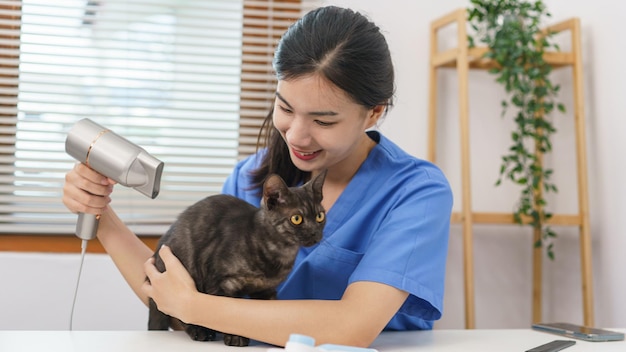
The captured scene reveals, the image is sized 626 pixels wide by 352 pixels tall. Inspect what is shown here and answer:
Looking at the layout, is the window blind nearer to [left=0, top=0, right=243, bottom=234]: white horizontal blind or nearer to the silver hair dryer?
[left=0, top=0, right=243, bottom=234]: white horizontal blind

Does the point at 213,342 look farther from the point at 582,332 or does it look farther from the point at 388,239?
the point at 582,332

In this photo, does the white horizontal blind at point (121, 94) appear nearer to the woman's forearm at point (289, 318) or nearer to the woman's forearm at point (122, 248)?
the woman's forearm at point (122, 248)

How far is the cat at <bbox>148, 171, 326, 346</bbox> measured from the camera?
1127mm

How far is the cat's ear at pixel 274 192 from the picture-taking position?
1118 mm

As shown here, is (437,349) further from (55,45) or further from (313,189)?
(55,45)

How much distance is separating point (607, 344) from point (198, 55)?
5.88 feet

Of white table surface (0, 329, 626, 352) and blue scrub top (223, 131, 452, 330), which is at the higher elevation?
blue scrub top (223, 131, 452, 330)

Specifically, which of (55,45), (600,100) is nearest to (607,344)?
(600,100)

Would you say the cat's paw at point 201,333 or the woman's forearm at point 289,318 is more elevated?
the woman's forearm at point 289,318

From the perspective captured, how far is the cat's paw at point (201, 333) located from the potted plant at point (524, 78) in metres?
1.47

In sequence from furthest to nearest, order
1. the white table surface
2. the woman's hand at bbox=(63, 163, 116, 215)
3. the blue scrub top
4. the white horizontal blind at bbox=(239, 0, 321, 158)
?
the white horizontal blind at bbox=(239, 0, 321, 158), the woman's hand at bbox=(63, 163, 116, 215), the blue scrub top, the white table surface

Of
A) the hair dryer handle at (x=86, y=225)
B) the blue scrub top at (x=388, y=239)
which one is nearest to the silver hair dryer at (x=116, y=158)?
the hair dryer handle at (x=86, y=225)

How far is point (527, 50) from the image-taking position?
90.2 inches

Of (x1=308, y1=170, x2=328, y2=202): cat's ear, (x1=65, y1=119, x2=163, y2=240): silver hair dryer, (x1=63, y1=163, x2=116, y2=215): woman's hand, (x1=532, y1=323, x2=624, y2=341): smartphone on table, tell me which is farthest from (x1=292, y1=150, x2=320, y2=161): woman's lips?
(x1=532, y1=323, x2=624, y2=341): smartphone on table
